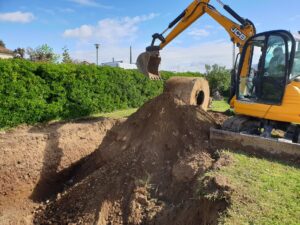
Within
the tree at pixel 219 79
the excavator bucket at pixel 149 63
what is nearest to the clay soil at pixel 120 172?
the excavator bucket at pixel 149 63

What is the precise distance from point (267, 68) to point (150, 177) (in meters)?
3.41

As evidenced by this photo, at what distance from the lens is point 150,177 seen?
6.18 meters

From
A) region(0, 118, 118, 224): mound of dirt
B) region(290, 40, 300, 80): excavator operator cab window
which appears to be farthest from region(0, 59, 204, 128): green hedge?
region(290, 40, 300, 80): excavator operator cab window

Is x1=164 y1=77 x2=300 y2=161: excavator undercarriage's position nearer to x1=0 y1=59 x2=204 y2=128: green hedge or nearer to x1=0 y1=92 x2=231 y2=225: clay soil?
x1=0 y1=92 x2=231 y2=225: clay soil

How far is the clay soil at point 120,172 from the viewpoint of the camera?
5509 millimetres

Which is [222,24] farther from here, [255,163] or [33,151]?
[33,151]

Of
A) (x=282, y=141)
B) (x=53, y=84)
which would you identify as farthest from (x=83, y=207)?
(x=53, y=84)

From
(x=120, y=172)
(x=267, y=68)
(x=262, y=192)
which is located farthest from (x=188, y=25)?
(x=262, y=192)

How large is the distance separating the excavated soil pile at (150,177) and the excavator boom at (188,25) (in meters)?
2.53

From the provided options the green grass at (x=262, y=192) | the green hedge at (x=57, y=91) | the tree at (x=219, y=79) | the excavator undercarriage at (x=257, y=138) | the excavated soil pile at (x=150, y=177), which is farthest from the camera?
the tree at (x=219, y=79)

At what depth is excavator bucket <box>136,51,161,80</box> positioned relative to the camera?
1034 cm

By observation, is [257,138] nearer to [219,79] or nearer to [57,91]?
[57,91]

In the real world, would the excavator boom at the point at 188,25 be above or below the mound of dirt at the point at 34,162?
above

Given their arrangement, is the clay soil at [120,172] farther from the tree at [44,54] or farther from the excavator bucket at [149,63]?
the tree at [44,54]
